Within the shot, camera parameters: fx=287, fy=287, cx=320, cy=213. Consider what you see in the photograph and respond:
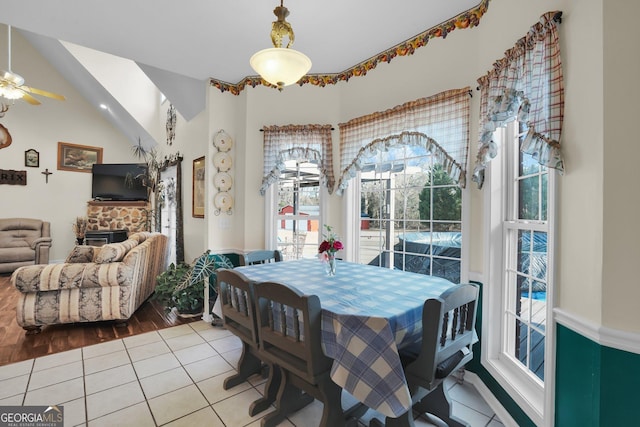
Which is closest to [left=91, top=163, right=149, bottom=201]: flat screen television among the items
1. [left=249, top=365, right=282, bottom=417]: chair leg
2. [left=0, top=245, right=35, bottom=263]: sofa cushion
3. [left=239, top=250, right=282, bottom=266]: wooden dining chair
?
[left=0, top=245, right=35, bottom=263]: sofa cushion

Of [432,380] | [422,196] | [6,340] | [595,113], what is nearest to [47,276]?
[6,340]

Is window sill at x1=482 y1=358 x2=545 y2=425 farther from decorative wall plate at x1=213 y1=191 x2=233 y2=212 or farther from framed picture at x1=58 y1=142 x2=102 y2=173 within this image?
framed picture at x1=58 y1=142 x2=102 y2=173

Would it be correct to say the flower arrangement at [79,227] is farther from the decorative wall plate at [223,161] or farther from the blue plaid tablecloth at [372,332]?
the blue plaid tablecloth at [372,332]

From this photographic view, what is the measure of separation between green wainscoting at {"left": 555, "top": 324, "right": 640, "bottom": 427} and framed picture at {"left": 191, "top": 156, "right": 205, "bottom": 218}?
12.5ft

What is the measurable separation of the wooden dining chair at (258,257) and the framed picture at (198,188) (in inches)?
55.2

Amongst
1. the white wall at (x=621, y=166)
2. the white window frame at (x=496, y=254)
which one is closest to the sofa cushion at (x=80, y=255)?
the white window frame at (x=496, y=254)

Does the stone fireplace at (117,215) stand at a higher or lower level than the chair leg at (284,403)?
higher

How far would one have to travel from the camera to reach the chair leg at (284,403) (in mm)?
1729

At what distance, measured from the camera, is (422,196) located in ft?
8.95

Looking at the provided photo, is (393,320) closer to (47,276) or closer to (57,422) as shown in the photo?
(57,422)

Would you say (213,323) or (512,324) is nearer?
(512,324)

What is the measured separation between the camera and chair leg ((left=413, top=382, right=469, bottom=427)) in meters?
1.72

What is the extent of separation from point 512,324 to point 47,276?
13.4 ft

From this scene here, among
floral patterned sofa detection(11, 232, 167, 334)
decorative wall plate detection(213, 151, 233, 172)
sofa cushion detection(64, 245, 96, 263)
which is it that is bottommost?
floral patterned sofa detection(11, 232, 167, 334)
